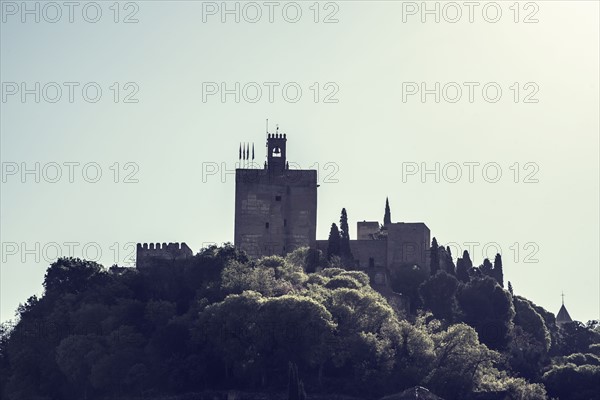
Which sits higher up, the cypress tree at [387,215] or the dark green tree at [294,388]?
the cypress tree at [387,215]

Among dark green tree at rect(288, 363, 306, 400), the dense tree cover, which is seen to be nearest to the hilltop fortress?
the dense tree cover

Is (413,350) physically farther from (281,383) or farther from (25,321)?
(25,321)

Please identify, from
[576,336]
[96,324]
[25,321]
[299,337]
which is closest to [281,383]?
[299,337]

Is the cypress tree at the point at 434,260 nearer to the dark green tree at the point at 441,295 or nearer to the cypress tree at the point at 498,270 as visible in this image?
the dark green tree at the point at 441,295

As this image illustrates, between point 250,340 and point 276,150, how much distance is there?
29.7 meters

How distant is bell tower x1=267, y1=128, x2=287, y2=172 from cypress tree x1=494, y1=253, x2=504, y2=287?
55.3 ft

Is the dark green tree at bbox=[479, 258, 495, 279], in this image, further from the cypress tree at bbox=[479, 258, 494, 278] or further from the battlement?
the battlement

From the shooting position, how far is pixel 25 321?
104 meters

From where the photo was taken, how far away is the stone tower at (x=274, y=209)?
117250 mm

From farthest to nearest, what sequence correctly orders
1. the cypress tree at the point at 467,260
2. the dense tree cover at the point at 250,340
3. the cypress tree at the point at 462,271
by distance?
the cypress tree at the point at 467,260 < the cypress tree at the point at 462,271 < the dense tree cover at the point at 250,340

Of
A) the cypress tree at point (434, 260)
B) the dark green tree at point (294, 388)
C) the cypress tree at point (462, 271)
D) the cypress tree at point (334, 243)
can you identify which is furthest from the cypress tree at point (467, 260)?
the dark green tree at point (294, 388)

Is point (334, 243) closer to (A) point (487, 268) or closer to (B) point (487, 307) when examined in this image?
(B) point (487, 307)

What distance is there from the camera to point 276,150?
121188 millimetres

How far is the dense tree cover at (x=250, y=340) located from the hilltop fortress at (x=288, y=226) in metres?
7.74
